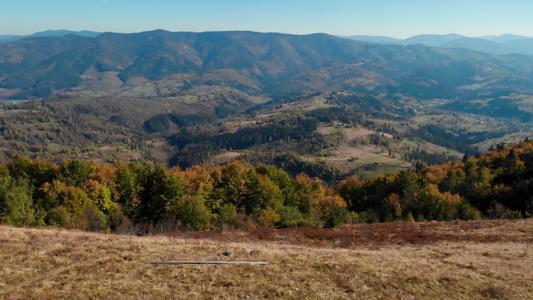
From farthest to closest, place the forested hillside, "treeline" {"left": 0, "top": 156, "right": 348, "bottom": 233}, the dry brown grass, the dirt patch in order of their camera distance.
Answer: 1. the forested hillside
2. "treeline" {"left": 0, "top": 156, "right": 348, "bottom": 233}
3. the dirt patch
4. the dry brown grass

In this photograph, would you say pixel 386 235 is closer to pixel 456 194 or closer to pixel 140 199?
pixel 140 199

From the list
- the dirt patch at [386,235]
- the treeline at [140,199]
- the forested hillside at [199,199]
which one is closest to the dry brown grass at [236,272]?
the dirt patch at [386,235]

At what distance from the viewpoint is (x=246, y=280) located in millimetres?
23188

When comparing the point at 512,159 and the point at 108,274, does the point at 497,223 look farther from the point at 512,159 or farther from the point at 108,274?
the point at 512,159

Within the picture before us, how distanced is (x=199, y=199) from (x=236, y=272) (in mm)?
36839

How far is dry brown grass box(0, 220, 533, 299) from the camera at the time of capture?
2120 centimetres

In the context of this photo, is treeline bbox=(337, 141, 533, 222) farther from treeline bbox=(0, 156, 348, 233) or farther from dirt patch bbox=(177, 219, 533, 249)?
treeline bbox=(0, 156, 348, 233)

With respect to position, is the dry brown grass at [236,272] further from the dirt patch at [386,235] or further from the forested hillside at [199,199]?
the forested hillside at [199,199]

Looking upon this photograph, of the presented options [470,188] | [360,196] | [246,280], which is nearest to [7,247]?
[246,280]

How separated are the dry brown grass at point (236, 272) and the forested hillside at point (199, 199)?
23433 millimetres

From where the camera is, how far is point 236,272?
24594 mm

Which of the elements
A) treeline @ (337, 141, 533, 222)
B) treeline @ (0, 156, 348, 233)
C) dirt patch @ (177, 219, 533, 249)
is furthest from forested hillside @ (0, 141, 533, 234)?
dirt patch @ (177, 219, 533, 249)

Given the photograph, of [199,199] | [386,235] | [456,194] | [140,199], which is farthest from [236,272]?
[456,194]

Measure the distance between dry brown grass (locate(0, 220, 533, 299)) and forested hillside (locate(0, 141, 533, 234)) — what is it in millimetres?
23433
